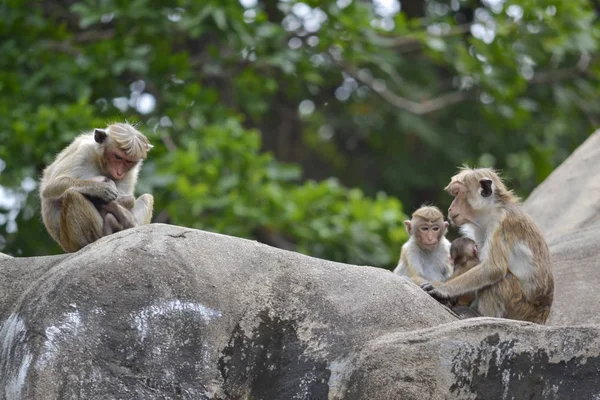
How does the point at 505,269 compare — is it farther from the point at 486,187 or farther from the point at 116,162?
the point at 116,162

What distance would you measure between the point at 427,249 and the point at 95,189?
8.86 feet

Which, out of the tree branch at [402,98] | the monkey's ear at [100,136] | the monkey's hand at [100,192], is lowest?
the tree branch at [402,98]

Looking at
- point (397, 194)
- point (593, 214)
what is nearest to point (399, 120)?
point (397, 194)

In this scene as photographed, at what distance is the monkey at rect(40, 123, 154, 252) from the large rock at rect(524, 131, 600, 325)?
3.46 metres

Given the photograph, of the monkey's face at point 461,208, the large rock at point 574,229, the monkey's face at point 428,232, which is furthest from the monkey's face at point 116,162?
the large rock at point 574,229

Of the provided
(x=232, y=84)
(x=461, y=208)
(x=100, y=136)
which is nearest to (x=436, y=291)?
(x=461, y=208)

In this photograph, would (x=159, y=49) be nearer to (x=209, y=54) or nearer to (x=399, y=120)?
(x=209, y=54)

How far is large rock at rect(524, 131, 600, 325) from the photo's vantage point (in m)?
9.02

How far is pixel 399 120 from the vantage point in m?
18.7

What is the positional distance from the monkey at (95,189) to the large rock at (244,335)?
888 millimetres

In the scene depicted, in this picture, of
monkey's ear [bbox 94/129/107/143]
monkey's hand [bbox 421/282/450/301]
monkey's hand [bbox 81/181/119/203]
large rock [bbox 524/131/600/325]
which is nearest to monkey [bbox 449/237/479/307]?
monkey's hand [bbox 421/282/450/301]

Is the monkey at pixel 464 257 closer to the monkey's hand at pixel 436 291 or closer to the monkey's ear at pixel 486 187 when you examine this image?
the monkey's hand at pixel 436 291

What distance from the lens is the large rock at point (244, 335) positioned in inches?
238

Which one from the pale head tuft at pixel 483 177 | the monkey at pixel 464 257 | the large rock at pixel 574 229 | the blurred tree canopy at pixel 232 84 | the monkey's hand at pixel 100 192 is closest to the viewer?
the monkey's hand at pixel 100 192
